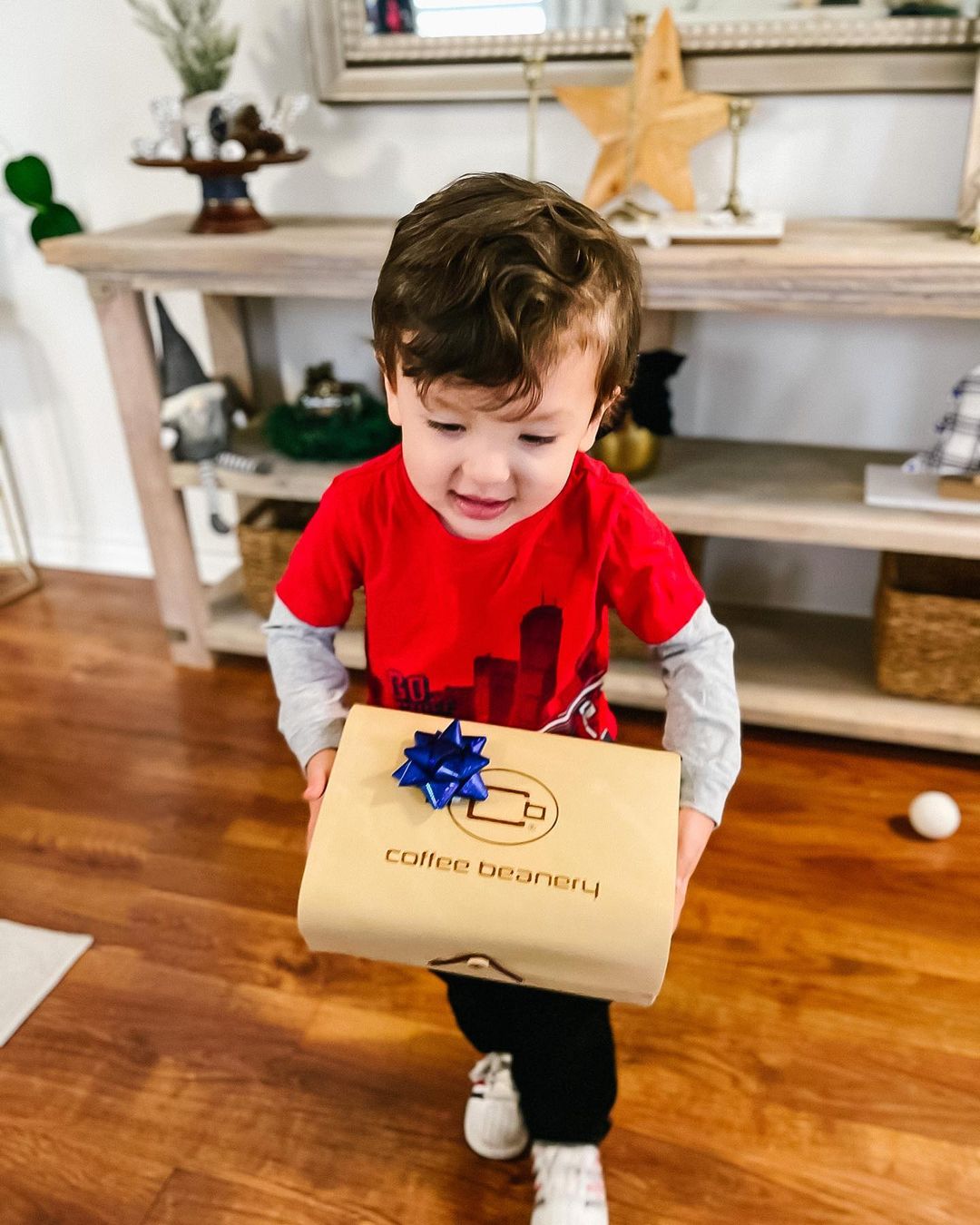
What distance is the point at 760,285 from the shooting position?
140 cm

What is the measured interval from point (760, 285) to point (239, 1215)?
1302mm

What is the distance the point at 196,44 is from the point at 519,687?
134 cm

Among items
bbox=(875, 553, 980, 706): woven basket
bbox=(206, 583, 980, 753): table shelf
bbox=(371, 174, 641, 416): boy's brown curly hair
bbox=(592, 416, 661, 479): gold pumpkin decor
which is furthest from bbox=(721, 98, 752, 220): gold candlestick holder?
bbox=(371, 174, 641, 416): boy's brown curly hair

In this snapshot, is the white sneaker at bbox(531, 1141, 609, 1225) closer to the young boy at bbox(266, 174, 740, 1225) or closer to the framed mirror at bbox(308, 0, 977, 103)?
the young boy at bbox(266, 174, 740, 1225)

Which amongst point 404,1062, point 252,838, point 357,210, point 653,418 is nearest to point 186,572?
point 252,838

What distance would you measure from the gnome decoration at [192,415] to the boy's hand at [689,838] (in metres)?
1.17

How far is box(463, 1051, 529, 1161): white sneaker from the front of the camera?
1.10 metres

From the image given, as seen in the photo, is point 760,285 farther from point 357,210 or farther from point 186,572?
point 186,572

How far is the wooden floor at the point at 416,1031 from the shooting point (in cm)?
108

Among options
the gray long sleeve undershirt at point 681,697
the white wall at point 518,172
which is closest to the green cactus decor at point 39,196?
the white wall at point 518,172

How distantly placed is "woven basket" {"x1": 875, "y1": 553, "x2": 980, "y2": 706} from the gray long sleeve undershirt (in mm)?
858

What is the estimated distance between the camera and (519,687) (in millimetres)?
890

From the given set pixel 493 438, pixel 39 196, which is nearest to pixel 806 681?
pixel 493 438

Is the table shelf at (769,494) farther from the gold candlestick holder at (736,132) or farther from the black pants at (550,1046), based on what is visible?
the black pants at (550,1046)
